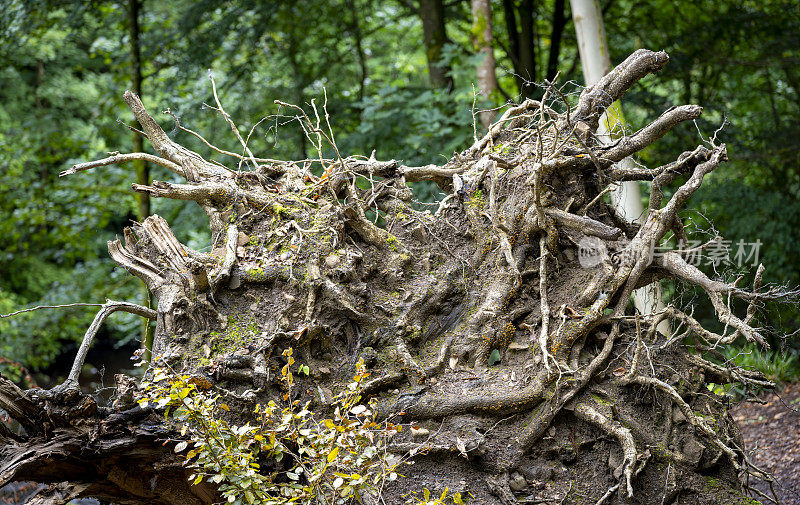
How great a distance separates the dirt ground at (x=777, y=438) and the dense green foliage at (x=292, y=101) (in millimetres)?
1406

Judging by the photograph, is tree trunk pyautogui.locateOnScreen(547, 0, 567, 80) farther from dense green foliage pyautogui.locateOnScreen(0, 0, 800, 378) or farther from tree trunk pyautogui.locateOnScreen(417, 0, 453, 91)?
tree trunk pyautogui.locateOnScreen(417, 0, 453, 91)

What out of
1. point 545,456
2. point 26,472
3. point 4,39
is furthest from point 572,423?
point 4,39

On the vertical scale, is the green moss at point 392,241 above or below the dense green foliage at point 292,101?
below

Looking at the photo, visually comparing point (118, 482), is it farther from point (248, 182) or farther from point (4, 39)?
point (4, 39)

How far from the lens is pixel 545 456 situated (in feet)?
12.2

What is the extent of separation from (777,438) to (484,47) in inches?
212

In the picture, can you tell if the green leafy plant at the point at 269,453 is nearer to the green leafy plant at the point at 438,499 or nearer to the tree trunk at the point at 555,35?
the green leafy plant at the point at 438,499

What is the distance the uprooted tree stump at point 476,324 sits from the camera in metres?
3.57

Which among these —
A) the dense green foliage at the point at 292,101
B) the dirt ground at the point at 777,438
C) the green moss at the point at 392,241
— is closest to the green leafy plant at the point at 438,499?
the green moss at the point at 392,241

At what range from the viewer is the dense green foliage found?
7793mm

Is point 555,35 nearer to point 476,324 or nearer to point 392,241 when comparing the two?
point 392,241

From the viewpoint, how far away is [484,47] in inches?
296

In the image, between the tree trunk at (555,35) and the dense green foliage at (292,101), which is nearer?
the dense green foliage at (292,101)

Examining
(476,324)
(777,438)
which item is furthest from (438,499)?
(777,438)
